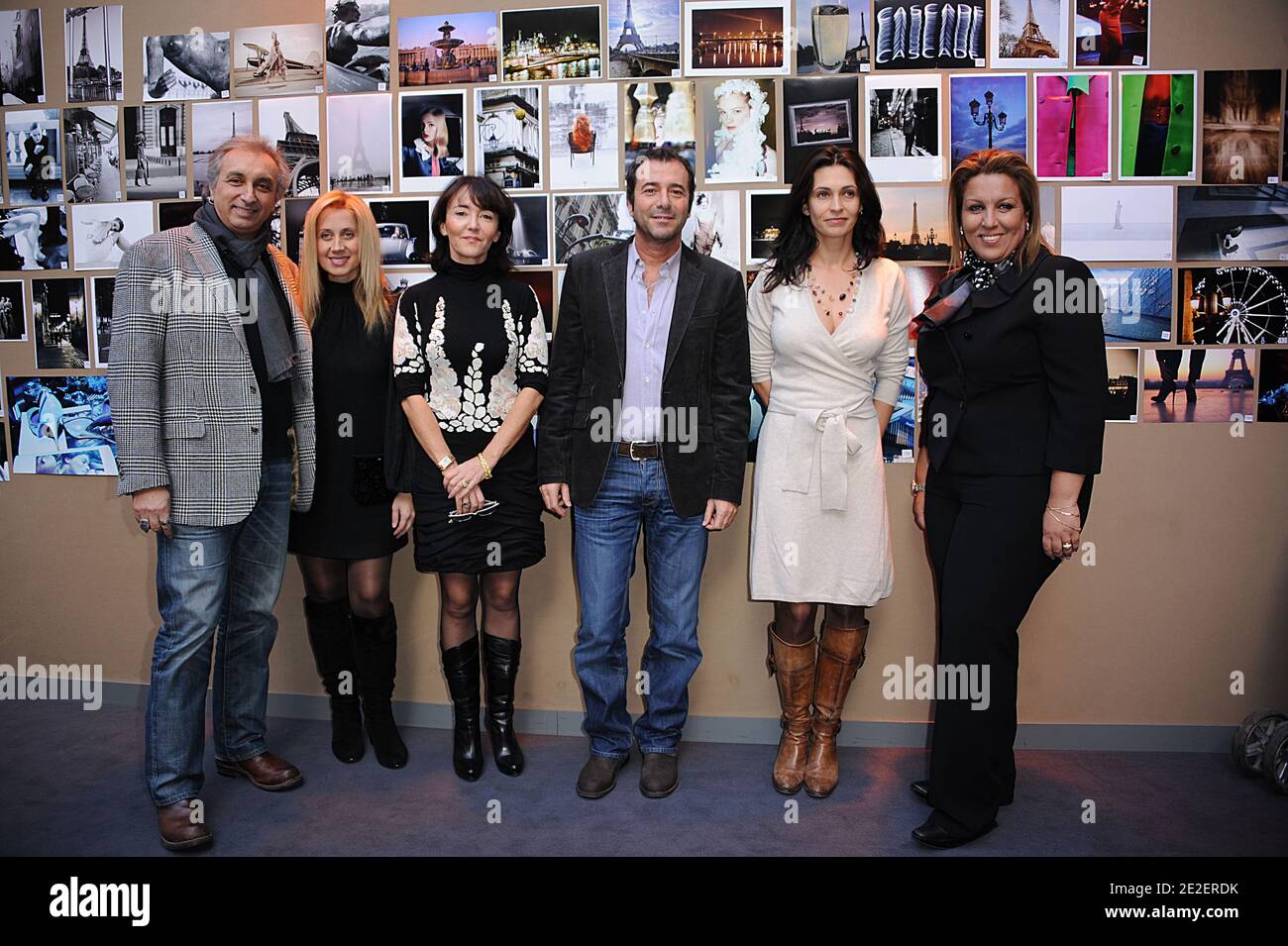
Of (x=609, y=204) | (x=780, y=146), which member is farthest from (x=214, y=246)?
(x=780, y=146)

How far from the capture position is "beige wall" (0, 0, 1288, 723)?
10.7 feet

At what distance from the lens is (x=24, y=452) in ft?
12.5

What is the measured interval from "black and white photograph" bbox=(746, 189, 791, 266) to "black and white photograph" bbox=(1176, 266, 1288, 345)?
1531 millimetres

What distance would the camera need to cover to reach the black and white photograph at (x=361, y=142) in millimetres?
3475

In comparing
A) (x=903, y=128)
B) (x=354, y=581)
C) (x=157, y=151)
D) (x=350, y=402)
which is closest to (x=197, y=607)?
(x=354, y=581)

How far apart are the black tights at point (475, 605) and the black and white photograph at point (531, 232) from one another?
1310 millimetres

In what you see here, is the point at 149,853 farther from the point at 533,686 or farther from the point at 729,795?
the point at 729,795

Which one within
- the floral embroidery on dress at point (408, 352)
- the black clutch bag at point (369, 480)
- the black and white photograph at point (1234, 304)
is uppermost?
the black and white photograph at point (1234, 304)

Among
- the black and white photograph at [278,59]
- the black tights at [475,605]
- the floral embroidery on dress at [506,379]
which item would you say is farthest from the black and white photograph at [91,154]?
the black tights at [475,605]

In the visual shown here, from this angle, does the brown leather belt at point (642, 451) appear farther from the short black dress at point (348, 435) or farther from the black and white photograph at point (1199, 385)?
the black and white photograph at point (1199, 385)

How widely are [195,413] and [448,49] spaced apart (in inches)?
72.7

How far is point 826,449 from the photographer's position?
273cm

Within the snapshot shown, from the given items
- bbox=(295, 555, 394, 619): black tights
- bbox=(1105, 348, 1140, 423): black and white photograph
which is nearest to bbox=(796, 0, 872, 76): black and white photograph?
bbox=(1105, 348, 1140, 423): black and white photograph
